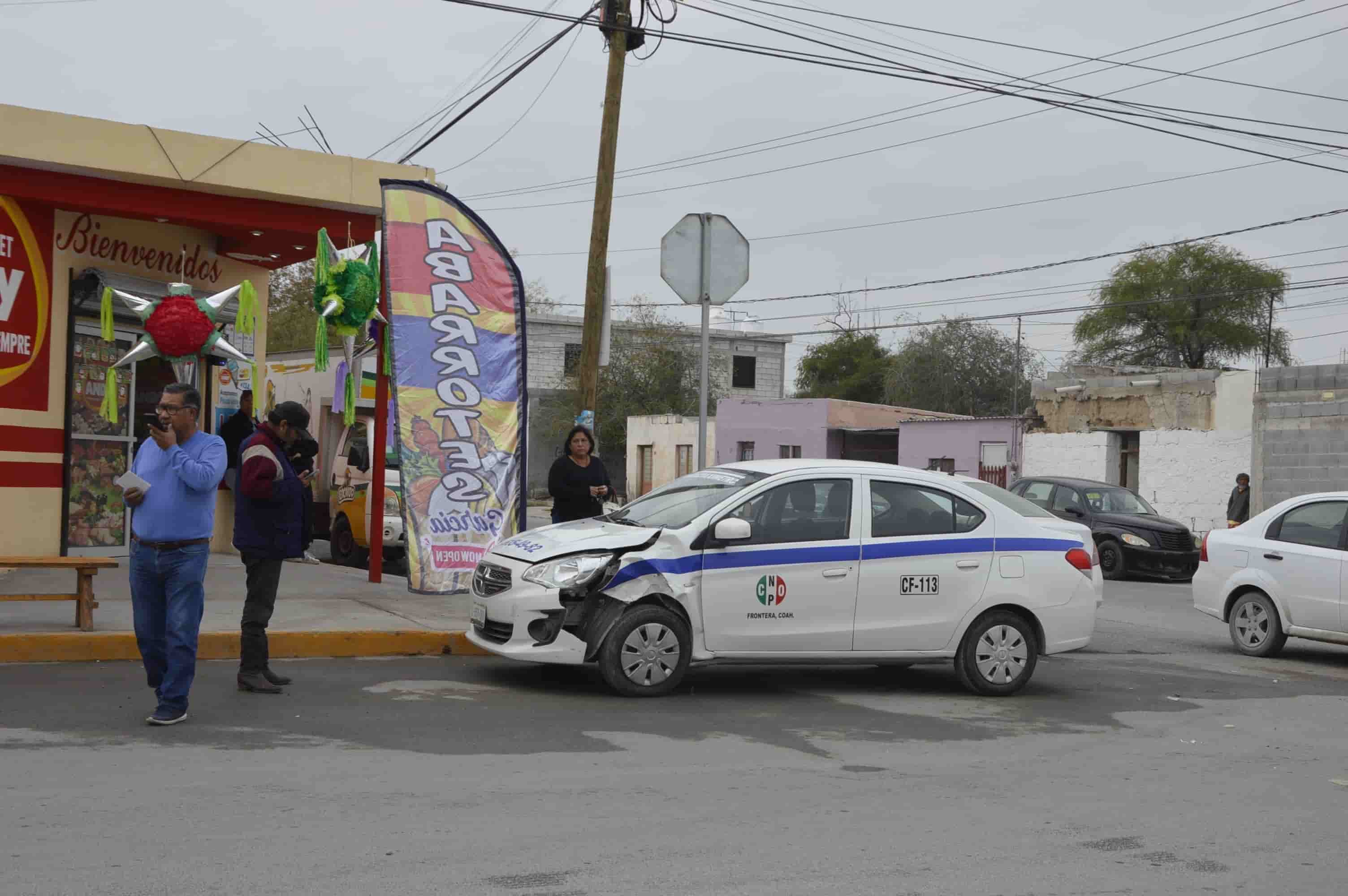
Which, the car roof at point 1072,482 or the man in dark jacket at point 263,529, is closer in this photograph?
the man in dark jacket at point 263,529

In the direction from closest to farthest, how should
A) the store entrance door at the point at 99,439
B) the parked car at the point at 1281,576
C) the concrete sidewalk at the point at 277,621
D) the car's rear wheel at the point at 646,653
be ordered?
the car's rear wheel at the point at 646,653 < the concrete sidewalk at the point at 277,621 < the parked car at the point at 1281,576 < the store entrance door at the point at 99,439

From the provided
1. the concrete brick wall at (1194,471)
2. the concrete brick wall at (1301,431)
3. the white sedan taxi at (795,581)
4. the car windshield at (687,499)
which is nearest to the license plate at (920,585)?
the white sedan taxi at (795,581)

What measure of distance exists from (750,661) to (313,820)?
407 centimetres

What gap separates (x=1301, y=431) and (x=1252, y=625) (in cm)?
1500

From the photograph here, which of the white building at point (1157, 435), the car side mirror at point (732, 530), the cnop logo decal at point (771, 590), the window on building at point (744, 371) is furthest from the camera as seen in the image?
the window on building at point (744, 371)

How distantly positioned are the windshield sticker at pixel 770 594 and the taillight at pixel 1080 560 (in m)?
2.30

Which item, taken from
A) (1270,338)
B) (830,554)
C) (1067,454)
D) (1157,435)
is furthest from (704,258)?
(1270,338)

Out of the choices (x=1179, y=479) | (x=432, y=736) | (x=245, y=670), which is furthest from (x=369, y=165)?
(x=1179, y=479)

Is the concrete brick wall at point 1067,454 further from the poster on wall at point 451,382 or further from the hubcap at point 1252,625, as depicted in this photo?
the poster on wall at point 451,382

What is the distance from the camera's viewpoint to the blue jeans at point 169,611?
7258 millimetres

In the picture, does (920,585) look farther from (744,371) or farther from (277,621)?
(744,371)

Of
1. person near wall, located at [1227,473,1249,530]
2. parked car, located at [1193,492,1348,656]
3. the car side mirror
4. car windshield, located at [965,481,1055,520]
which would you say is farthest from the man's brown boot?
person near wall, located at [1227,473,1249,530]

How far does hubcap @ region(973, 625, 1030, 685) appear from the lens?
9.48 meters

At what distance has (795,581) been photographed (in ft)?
29.5
